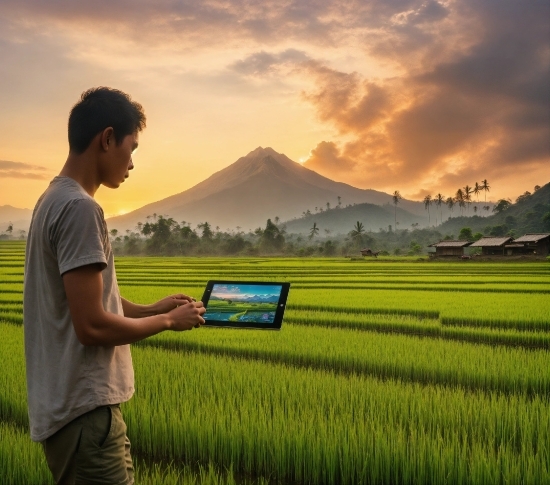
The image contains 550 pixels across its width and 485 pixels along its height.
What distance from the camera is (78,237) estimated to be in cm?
160

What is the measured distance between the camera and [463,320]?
33.6 ft

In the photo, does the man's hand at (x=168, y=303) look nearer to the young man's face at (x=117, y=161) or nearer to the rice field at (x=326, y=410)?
the young man's face at (x=117, y=161)

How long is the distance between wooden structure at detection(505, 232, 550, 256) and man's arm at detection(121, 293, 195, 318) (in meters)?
44.3

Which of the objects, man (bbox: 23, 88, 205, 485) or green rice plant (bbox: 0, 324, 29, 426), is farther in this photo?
green rice plant (bbox: 0, 324, 29, 426)

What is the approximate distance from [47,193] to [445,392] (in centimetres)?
408

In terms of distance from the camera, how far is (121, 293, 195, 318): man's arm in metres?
2.17

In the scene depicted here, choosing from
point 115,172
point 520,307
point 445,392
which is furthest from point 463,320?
point 115,172

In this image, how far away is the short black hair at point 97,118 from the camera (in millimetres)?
1791

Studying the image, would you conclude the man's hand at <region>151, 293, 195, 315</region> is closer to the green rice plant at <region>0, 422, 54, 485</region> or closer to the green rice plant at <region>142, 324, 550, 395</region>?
the green rice plant at <region>0, 422, 54, 485</region>

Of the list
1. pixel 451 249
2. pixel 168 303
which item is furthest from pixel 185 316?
pixel 451 249

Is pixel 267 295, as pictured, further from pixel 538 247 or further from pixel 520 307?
pixel 538 247

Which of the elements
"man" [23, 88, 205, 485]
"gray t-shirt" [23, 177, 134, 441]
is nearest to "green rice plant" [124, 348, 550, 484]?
"man" [23, 88, 205, 485]

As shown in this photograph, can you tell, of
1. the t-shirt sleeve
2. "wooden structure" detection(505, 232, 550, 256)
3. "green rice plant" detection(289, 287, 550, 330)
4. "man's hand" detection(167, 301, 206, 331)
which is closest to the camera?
the t-shirt sleeve

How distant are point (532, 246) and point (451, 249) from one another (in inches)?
278
